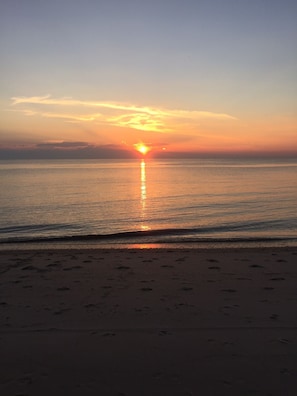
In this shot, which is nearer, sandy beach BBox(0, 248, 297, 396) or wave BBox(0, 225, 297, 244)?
sandy beach BBox(0, 248, 297, 396)

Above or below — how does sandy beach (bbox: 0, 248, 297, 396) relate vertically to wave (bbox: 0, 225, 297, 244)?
above

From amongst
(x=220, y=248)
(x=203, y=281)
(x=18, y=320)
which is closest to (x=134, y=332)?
(x=18, y=320)

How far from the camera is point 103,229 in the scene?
21.7m

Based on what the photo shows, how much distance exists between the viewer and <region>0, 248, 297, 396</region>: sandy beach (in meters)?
4.77

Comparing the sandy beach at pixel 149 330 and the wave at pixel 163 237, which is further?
the wave at pixel 163 237

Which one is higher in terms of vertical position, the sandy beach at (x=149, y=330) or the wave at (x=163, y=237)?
the sandy beach at (x=149, y=330)

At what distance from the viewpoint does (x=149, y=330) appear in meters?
6.31

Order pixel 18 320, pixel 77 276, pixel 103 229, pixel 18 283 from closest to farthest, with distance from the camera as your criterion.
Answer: pixel 18 320
pixel 18 283
pixel 77 276
pixel 103 229

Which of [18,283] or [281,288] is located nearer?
[281,288]

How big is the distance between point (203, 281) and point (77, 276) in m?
3.44

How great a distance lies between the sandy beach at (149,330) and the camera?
15.7ft

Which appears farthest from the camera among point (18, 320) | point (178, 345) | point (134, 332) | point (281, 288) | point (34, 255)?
point (34, 255)

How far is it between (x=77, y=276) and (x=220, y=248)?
24.1 ft

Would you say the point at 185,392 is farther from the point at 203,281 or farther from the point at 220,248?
the point at 220,248
